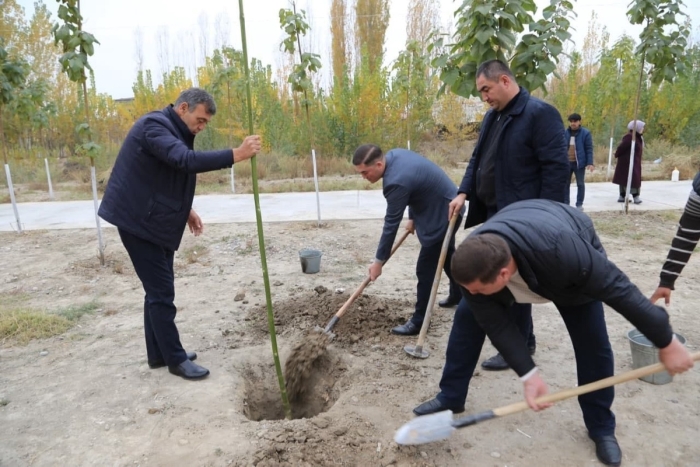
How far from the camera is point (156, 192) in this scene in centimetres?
315

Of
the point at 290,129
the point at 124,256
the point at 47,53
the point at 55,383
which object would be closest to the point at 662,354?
the point at 55,383

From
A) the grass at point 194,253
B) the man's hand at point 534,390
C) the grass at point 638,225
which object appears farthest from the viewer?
the grass at point 638,225

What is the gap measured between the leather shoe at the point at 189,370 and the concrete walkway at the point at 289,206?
5.28m

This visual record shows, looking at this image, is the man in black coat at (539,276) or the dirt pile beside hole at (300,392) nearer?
the man in black coat at (539,276)

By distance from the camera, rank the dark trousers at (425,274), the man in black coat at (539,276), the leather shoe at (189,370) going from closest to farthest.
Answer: the man in black coat at (539,276), the leather shoe at (189,370), the dark trousers at (425,274)

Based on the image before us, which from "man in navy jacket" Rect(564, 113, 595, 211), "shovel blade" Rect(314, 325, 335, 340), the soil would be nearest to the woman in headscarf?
"man in navy jacket" Rect(564, 113, 595, 211)

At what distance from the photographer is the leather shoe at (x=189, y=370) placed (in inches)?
134

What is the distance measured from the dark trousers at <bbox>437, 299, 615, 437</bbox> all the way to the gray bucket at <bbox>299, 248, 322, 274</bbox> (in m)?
3.07

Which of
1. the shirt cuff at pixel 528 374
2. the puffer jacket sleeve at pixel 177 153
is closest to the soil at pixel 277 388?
the shirt cuff at pixel 528 374

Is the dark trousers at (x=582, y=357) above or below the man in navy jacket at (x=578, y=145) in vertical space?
below

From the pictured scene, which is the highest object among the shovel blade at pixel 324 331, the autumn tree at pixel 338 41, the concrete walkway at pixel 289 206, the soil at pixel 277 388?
the autumn tree at pixel 338 41

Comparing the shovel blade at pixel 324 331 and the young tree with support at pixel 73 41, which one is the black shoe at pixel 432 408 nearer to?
the shovel blade at pixel 324 331

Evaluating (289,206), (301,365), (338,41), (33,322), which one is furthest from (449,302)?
(338,41)

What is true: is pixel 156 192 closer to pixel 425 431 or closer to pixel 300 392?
pixel 300 392
